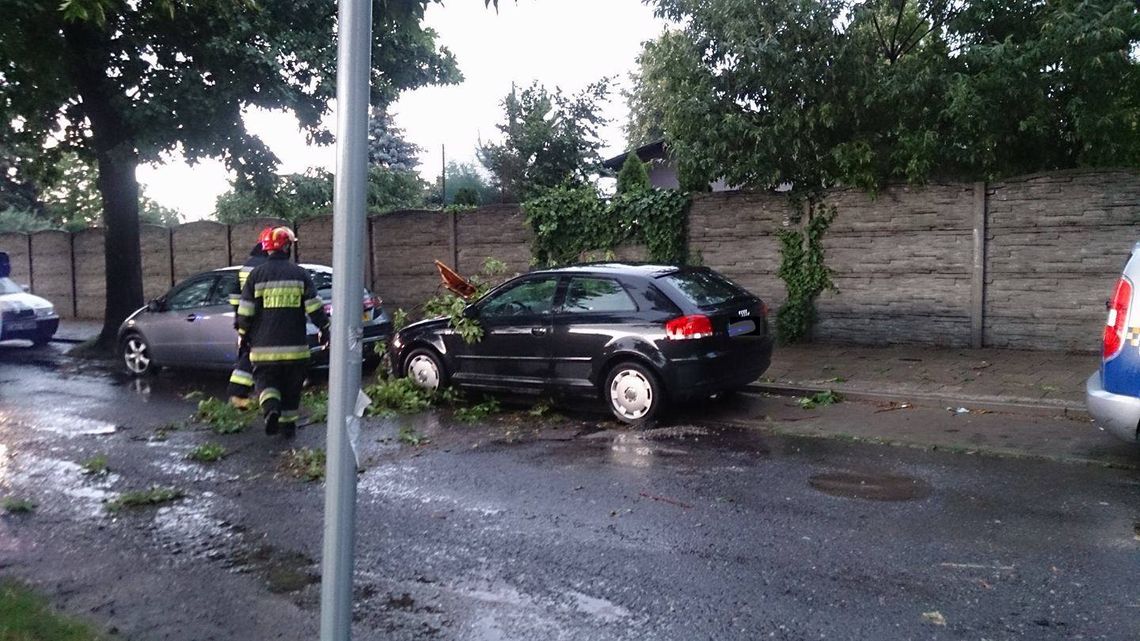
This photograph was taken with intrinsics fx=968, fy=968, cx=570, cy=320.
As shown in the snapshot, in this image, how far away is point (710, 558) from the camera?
5293mm

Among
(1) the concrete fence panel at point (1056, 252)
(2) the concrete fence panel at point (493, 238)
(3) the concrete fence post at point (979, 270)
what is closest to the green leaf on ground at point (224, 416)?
(2) the concrete fence panel at point (493, 238)

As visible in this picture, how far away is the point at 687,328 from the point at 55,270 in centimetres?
1937

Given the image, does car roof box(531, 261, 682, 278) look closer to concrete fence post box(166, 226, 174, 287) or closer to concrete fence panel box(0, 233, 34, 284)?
concrete fence post box(166, 226, 174, 287)

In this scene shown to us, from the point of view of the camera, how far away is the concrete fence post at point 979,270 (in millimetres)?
11695

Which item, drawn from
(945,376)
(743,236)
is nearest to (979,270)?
(945,376)

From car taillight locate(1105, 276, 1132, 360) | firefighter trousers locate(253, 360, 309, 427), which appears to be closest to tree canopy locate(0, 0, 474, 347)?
firefighter trousers locate(253, 360, 309, 427)

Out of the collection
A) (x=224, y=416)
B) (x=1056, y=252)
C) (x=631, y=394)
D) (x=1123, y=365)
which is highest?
(x=1056, y=252)

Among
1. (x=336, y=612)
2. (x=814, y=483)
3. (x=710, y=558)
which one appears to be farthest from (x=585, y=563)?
(x=336, y=612)

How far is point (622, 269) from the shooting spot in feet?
30.7

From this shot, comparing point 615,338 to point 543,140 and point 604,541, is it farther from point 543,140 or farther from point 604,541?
point 543,140

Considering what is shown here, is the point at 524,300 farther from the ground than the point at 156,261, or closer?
closer

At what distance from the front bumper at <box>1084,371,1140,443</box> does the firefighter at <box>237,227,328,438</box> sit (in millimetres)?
6075

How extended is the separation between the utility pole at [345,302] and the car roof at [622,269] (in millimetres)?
6294

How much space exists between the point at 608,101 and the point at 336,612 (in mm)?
26299
